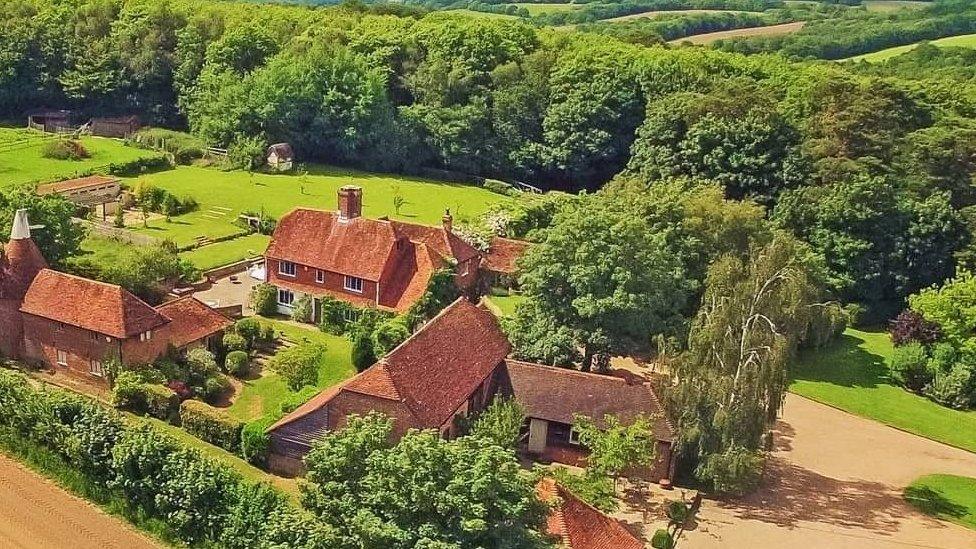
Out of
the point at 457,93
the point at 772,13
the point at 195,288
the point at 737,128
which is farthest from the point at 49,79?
the point at 772,13

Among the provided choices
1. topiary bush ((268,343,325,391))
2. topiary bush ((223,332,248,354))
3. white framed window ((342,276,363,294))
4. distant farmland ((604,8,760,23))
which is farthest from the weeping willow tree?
distant farmland ((604,8,760,23))

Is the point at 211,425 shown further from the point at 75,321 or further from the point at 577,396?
the point at 577,396

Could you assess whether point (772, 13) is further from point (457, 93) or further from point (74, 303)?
point (74, 303)

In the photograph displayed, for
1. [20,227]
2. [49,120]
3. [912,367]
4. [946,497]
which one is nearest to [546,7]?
[49,120]

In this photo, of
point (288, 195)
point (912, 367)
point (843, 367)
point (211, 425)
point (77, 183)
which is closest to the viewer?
point (211, 425)

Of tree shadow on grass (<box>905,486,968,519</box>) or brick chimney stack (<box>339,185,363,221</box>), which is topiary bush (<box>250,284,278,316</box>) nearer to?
brick chimney stack (<box>339,185,363,221</box>)

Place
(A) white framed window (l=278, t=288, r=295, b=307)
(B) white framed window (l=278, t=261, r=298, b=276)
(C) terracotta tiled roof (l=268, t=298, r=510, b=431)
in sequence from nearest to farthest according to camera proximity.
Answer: (C) terracotta tiled roof (l=268, t=298, r=510, b=431) < (A) white framed window (l=278, t=288, r=295, b=307) < (B) white framed window (l=278, t=261, r=298, b=276)
